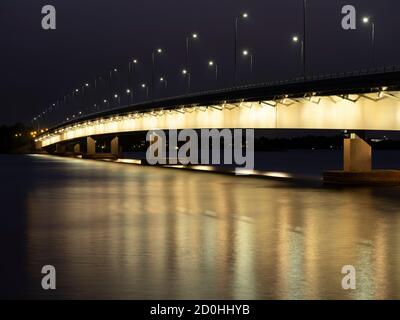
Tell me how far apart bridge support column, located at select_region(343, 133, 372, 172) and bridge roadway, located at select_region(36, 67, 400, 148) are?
1.27 meters

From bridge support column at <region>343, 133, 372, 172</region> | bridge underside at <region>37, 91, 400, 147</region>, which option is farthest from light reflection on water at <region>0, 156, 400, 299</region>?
bridge support column at <region>343, 133, 372, 172</region>

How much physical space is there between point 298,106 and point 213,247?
1812 inches

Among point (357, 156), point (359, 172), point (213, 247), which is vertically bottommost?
point (213, 247)

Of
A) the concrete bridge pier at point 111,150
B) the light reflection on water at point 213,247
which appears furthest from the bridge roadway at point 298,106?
the concrete bridge pier at point 111,150

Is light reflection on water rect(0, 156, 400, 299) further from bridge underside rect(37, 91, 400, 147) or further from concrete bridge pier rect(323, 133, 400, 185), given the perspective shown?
bridge underside rect(37, 91, 400, 147)

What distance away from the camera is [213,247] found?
20.7 m

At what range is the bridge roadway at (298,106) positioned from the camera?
53.2 meters

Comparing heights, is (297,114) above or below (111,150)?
above

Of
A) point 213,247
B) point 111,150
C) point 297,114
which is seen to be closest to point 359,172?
point 297,114

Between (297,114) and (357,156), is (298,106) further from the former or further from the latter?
(357,156)

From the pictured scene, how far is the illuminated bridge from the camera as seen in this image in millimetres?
53156

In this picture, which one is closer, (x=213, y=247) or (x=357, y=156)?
(x=213, y=247)

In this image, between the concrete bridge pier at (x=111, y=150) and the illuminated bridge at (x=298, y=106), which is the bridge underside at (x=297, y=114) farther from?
the concrete bridge pier at (x=111, y=150)
